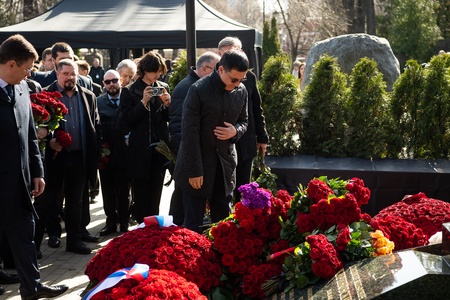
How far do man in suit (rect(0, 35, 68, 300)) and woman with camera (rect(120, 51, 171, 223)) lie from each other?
2.05 metres

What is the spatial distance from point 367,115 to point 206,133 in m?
3.46

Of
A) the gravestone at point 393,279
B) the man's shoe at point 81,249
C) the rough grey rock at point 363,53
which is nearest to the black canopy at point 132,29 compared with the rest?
the rough grey rock at point 363,53

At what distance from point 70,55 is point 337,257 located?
17.2 feet

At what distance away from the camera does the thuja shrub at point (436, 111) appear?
8.59 m

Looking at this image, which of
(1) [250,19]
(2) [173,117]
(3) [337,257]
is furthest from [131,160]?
(1) [250,19]

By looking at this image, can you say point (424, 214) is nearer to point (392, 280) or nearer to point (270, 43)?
point (392, 280)

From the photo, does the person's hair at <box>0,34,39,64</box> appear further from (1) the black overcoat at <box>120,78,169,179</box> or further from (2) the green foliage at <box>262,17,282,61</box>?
(2) the green foliage at <box>262,17,282,61</box>

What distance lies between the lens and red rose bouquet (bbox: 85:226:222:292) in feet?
13.4

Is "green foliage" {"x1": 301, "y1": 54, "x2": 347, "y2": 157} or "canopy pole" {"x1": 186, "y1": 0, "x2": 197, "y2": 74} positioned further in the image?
"green foliage" {"x1": 301, "y1": 54, "x2": 347, "y2": 157}

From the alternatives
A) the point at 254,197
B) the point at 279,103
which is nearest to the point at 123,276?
the point at 254,197

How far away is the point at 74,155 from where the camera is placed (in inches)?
284

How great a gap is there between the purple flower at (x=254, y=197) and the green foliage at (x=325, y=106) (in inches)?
163

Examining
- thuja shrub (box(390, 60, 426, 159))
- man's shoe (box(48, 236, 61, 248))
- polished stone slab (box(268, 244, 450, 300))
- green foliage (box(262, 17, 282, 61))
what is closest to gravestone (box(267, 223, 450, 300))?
polished stone slab (box(268, 244, 450, 300))

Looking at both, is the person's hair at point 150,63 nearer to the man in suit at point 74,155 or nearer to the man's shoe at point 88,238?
the man in suit at point 74,155
